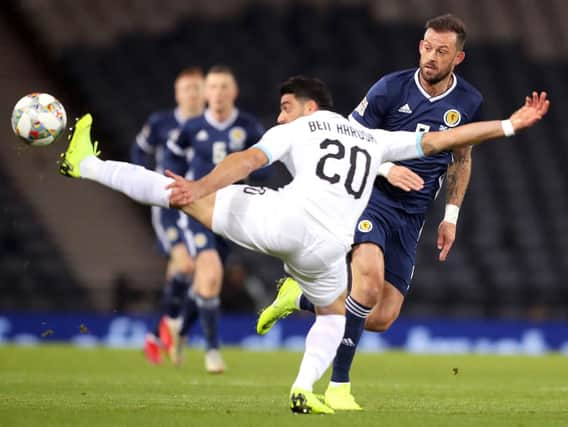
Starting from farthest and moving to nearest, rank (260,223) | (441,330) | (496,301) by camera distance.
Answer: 1. (496,301)
2. (441,330)
3. (260,223)

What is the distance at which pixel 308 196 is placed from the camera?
6988 millimetres

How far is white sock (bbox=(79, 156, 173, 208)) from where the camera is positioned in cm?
707

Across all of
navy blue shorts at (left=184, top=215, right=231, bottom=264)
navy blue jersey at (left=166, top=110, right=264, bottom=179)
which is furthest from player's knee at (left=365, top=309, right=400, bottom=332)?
navy blue jersey at (left=166, top=110, right=264, bottom=179)

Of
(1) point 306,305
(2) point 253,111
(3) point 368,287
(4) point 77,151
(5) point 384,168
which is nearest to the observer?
(4) point 77,151

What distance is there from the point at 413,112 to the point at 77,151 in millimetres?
2384

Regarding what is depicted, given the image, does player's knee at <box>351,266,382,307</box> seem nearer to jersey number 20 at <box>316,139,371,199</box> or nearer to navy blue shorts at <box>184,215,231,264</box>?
jersey number 20 at <box>316,139,371,199</box>

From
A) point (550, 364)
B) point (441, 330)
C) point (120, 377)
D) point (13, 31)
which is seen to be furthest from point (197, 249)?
point (13, 31)

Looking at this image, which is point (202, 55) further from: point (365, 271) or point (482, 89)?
point (365, 271)

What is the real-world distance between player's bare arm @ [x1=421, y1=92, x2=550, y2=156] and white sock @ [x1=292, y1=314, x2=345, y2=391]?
1131 millimetres

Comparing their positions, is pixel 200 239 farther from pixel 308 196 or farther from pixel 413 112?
pixel 308 196

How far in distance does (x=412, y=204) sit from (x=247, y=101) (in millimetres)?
13754

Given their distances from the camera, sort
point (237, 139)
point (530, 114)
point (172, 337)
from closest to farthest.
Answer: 1. point (530, 114)
2. point (237, 139)
3. point (172, 337)

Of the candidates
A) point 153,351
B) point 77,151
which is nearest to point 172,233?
point 153,351

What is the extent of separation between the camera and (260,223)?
6.99 metres
